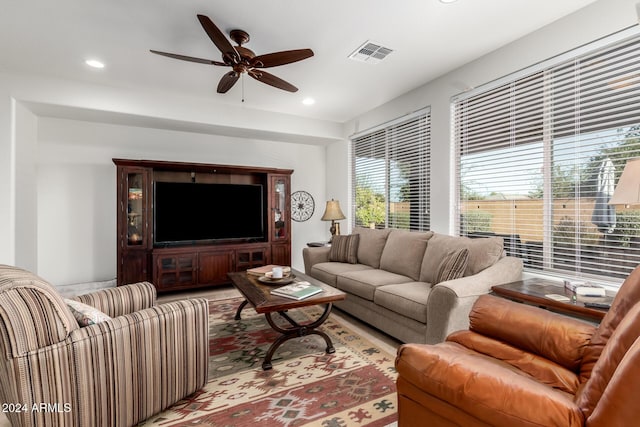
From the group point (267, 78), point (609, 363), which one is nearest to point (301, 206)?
point (267, 78)

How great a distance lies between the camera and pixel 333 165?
5676 mm

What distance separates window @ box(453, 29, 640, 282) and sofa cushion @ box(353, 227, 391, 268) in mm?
1029

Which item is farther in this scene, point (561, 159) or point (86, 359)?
point (561, 159)

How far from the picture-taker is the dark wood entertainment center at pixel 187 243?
4020 millimetres

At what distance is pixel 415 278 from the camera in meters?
3.10

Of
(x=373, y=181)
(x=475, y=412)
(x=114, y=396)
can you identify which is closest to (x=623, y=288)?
(x=475, y=412)

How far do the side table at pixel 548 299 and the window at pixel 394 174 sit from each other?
5.06 ft

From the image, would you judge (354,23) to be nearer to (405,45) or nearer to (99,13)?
(405,45)

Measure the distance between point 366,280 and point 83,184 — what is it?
4.08 m

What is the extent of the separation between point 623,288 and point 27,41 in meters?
4.65

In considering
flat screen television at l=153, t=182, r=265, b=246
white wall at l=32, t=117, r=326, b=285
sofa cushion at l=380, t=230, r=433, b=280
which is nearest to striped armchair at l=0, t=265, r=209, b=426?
sofa cushion at l=380, t=230, r=433, b=280

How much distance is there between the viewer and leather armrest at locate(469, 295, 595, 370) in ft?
4.59

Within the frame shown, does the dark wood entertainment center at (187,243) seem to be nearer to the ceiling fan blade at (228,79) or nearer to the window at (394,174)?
the window at (394,174)

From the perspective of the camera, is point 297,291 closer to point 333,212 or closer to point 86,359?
point 86,359
